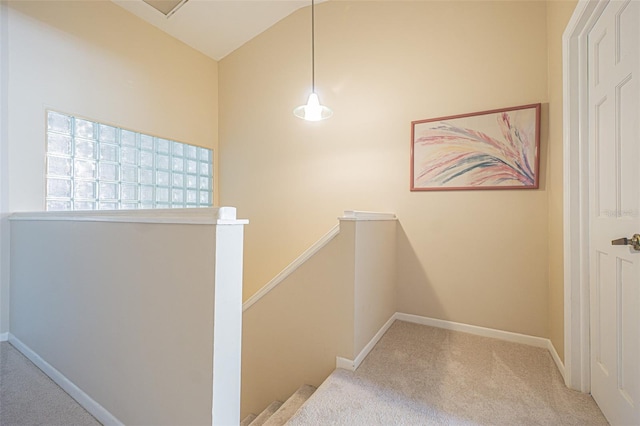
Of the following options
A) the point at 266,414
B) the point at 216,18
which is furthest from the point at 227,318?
the point at 216,18

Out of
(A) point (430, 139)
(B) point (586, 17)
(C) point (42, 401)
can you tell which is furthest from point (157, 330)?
(B) point (586, 17)

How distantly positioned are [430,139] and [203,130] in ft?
9.48

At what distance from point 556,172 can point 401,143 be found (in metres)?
1.17

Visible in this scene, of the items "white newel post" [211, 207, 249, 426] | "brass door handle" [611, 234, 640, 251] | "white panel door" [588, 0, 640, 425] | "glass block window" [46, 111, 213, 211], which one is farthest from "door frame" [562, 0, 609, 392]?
"glass block window" [46, 111, 213, 211]

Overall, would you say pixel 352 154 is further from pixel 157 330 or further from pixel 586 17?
pixel 157 330

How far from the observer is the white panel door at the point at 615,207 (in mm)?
1120

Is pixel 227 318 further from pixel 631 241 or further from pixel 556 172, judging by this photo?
pixel 556 172

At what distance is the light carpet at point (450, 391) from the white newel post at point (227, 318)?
46 cm

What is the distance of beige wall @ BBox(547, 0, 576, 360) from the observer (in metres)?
1.75

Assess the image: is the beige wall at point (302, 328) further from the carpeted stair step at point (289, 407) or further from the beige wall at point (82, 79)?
the beige wall at point (82, 79)

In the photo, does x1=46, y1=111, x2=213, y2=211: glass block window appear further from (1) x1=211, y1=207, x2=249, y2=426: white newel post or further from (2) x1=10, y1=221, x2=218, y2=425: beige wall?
(1) x1=211, y1=207, x2=249, y2=426: white newel post

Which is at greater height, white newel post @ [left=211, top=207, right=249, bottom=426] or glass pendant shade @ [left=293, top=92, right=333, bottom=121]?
glass pendant shade @ [left=293, top=92, right=333, bottom=121]

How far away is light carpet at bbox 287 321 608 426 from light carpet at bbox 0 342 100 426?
122 cm

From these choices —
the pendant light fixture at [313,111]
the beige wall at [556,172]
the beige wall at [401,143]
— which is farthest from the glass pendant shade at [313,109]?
the beige wall at [556,172]
